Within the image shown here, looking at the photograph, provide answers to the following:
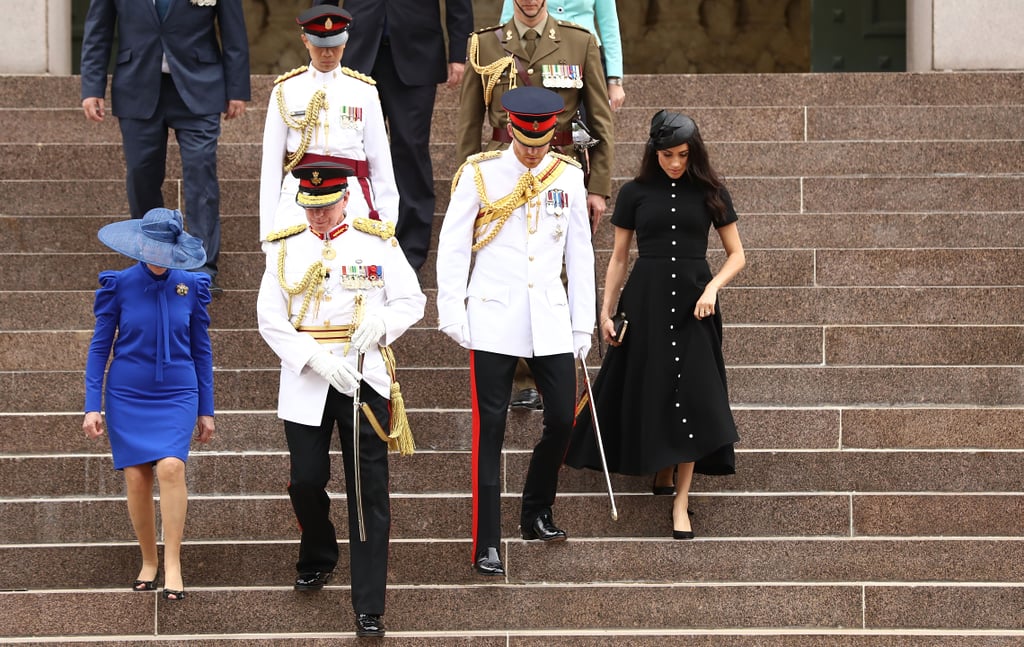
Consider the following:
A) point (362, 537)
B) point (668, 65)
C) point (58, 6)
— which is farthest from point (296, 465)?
Answer: point (668, 65)

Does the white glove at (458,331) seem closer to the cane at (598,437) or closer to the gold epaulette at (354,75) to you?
the cane at (598,437)

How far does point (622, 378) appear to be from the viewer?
8.43 m

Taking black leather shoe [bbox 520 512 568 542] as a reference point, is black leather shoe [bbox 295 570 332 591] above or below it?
below

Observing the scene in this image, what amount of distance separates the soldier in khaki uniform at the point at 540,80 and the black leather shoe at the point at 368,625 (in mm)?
1763

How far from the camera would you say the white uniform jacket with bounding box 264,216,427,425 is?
288 inches

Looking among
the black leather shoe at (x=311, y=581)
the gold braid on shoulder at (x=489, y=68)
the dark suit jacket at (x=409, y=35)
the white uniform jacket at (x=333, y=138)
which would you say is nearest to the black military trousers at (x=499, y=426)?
the black leather shoe at (x=311, y=581)

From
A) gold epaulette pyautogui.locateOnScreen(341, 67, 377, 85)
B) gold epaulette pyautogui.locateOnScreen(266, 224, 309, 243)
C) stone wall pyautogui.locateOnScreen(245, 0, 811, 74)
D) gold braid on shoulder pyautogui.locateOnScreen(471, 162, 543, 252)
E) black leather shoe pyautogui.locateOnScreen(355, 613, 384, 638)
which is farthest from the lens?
stone wall pyautogui.locateOnScreen(245, 0, 811, 74)

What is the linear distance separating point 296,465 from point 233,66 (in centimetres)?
334

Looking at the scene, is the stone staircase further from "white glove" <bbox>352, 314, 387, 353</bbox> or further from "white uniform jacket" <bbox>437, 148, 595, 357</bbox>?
"white glove" <bbox>352, 314, 387, 353</bbox>

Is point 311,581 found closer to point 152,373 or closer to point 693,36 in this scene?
point 152,373

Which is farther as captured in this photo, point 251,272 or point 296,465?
point 251,272

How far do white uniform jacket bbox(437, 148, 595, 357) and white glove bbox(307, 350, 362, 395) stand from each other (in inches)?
24.3

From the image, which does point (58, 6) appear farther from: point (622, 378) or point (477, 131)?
point (622, 378)

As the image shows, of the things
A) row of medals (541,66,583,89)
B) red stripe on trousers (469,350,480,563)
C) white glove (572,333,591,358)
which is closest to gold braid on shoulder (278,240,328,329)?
red stripe on trousers (469,350,480,563)
